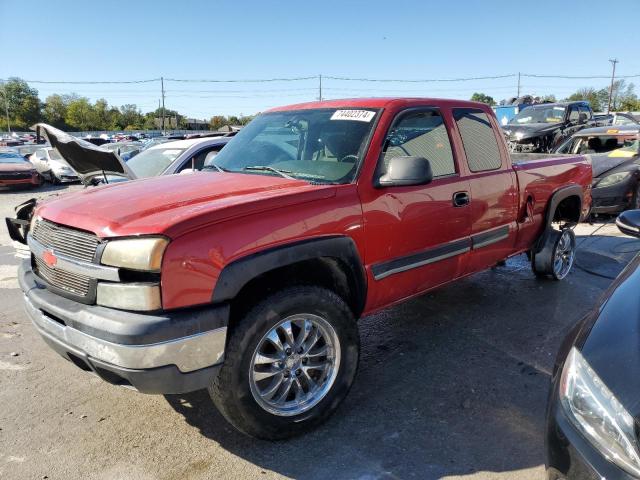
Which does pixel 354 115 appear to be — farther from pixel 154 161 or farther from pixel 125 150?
pixel 125 150

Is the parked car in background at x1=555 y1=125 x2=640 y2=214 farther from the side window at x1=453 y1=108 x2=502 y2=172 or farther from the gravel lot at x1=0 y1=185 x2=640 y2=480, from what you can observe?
the side window at x1=453 y1=108 x2=502 y2=172

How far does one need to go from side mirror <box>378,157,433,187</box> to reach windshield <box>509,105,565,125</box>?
14173mm

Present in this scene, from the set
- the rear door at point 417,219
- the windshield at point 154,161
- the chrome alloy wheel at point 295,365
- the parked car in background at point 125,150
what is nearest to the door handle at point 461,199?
the rear door at point 417,219

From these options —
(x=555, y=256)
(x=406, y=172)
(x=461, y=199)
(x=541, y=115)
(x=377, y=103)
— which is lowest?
(x=555, y=256)

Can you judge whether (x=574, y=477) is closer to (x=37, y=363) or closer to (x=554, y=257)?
(x=37, y=363)

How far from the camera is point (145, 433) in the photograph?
9.54 feet

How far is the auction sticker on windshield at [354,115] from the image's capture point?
3.43 meters

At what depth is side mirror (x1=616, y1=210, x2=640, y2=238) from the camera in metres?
2.93

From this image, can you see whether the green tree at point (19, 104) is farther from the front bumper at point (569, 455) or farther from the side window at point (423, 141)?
the front bumper at point (569, 455)

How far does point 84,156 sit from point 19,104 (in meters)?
121

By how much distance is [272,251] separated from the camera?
8.48 feet

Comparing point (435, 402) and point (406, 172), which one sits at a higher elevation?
point (406, 172)

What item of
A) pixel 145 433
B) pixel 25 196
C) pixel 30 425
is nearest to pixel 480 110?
pixel 145 433

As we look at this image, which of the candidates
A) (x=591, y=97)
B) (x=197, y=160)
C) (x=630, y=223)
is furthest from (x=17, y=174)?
(x=591, y=97)
